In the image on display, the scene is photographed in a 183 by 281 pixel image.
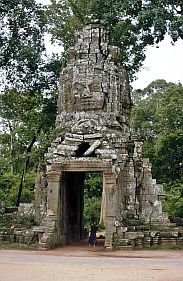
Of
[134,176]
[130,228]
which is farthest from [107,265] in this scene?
[134,176]

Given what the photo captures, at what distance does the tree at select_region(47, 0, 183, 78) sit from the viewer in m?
21.1

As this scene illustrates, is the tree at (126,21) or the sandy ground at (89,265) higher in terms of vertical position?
the tree at (126,21)

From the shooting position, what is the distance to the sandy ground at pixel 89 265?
9922 millimetres

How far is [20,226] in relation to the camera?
19.1 metres

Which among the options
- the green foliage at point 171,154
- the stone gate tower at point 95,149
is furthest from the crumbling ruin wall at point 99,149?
the green foliage at point 171,154

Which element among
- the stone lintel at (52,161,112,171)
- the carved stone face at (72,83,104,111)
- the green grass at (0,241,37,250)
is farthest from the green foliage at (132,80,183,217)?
the green grass at (0,241,37,250)

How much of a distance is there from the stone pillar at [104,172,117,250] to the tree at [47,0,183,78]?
794 cm

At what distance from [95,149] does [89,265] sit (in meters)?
6.04

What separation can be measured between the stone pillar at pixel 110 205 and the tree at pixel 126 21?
7940mm

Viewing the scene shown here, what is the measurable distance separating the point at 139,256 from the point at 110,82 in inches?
313

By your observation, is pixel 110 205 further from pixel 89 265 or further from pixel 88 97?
pixel 88 97

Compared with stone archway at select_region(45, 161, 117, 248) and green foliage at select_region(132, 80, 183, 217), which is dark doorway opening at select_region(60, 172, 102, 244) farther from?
green foliage at select_region(132, 80, 183, 217)

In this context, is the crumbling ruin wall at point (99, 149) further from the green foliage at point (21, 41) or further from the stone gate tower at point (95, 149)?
the green foliage at point (21, 41)

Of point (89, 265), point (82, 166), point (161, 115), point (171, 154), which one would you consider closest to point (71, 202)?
point (82, 166)
